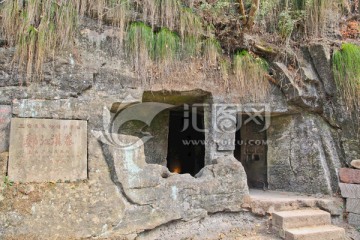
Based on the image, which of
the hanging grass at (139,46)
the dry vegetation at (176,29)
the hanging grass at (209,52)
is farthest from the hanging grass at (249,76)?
the hanging grass at (139,46)

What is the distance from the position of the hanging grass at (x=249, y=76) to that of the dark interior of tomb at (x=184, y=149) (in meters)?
2.64

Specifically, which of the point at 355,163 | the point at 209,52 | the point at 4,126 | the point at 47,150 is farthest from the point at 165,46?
the point at 355,163

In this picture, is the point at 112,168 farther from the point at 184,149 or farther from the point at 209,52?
the point at 184,149

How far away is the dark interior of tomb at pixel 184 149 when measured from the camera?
7043 mm

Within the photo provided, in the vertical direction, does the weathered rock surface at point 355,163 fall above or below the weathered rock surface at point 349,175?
above

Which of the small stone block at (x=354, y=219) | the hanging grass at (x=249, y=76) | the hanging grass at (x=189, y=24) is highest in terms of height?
the hanging grass at (x=189, y=24)

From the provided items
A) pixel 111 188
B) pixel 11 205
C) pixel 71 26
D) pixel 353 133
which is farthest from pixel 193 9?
pixel 11 205

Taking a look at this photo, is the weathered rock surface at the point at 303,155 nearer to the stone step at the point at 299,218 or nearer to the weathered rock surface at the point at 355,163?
the weathered rock surface at the point at 355,163

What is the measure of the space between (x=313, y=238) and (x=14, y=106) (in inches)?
144

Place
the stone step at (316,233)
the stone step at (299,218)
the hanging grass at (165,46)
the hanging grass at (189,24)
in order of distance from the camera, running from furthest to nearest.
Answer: the hanging grass at (189,24) < the hanging grass at (165,46) < the stone step at (299,218) < the stone step at (316,233)

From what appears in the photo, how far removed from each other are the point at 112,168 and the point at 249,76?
2551 millimetres

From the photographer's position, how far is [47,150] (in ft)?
9.71

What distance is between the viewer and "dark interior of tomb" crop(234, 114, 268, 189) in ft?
17.8

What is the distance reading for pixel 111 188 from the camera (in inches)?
122
